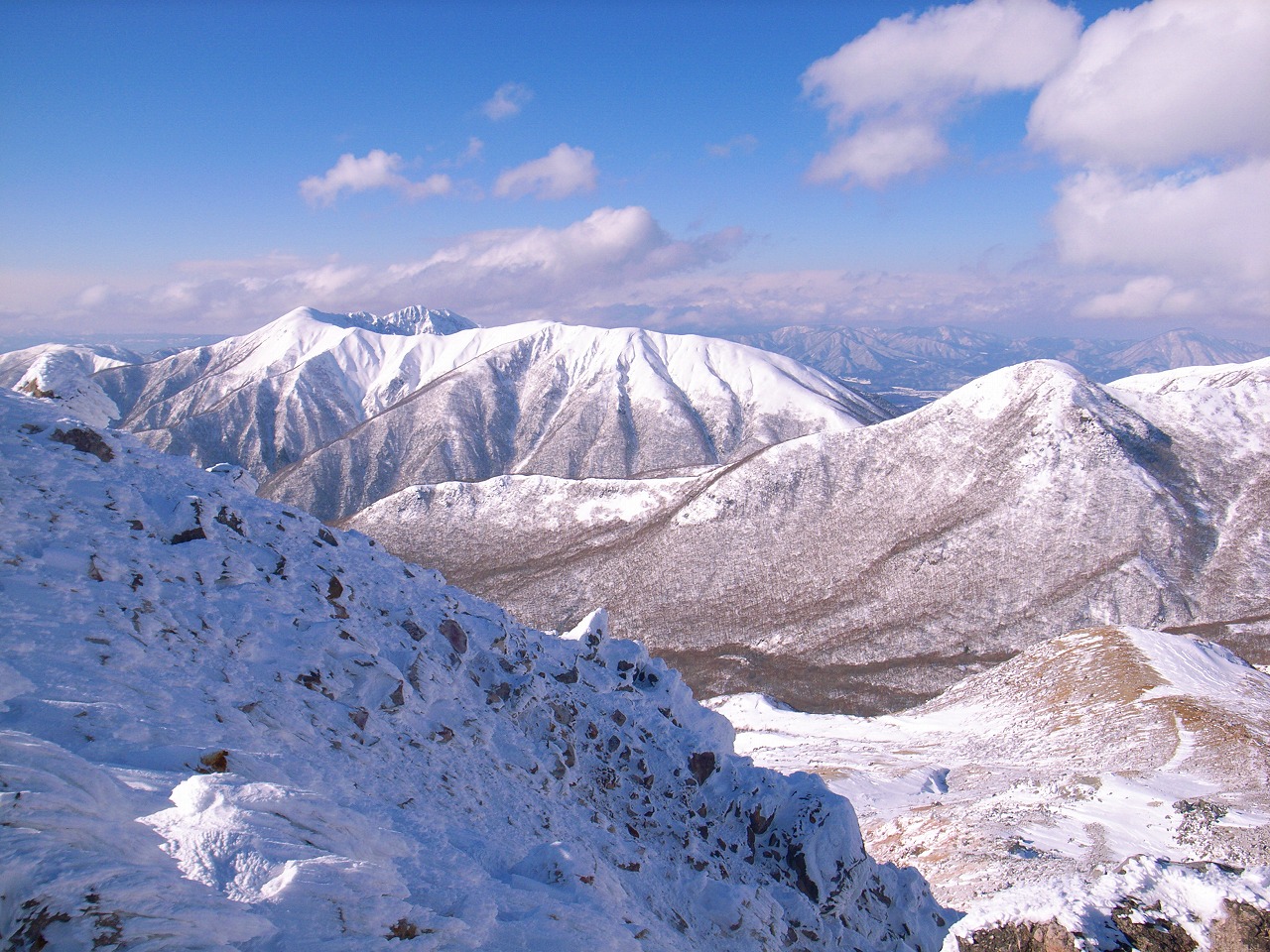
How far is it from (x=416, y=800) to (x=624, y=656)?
42.5ft

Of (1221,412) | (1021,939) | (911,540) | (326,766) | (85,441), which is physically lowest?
(911,540)

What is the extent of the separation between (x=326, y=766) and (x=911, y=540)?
7124 centimetres

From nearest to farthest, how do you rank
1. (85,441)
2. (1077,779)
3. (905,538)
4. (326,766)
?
1. (326,766)
2. (85,441)
3. (1077,779)
4. (905,538)

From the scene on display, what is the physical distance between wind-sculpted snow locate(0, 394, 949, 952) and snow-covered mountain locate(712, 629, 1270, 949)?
6513 mm

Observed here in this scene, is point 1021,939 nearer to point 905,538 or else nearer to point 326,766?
point 326,766

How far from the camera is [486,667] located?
19.0 meters

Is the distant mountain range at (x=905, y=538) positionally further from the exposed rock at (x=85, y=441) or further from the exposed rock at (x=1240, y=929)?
the exposed rock at (x=85, y=441)

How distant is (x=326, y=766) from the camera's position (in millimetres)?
11734

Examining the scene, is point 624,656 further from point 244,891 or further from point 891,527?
point 891,527

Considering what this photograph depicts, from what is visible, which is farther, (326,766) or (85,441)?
(85,441)

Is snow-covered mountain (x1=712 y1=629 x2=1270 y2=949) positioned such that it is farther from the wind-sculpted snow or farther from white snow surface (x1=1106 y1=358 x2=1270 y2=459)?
white snow surface (x1=1106 y1=358 x2=1270 y2=459)

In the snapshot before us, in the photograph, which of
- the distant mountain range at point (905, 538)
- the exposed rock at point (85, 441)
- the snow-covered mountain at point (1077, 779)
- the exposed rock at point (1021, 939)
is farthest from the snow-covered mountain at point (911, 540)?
the exposed rock at point (85, 441)

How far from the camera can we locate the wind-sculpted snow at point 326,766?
6762 mm

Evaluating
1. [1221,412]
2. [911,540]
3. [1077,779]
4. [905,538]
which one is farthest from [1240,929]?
[1221,412]
